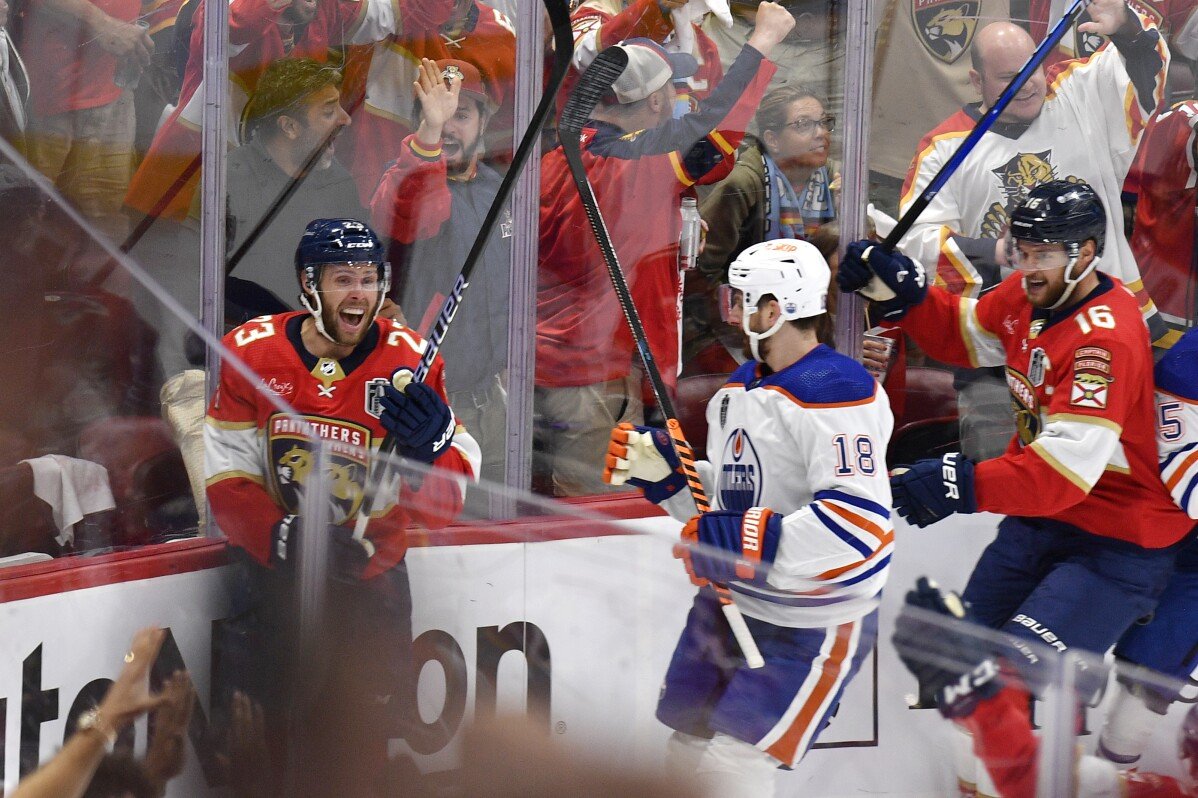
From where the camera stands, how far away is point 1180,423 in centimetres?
260

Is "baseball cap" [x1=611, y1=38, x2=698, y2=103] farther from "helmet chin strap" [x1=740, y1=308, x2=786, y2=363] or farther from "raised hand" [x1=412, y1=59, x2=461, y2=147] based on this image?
"helmet chin strap" [x1=740, y1=308, x2=786, y2=363]

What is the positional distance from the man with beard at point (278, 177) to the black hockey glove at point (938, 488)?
4.67 feet

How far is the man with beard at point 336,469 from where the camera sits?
2.27 metres

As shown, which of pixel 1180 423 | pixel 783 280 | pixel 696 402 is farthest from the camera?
pixel 696 402

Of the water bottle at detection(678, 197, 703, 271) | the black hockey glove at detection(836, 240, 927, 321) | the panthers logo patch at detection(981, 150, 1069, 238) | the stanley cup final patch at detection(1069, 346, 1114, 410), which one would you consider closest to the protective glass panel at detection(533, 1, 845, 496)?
the water bottle at detection(678, 197, 703, 271)

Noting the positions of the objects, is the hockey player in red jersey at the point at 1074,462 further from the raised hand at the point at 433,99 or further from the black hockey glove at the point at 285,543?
the raised hand at the point at 433,99

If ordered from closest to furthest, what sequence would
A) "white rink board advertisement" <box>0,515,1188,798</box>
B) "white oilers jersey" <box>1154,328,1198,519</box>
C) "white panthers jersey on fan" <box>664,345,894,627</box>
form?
"white rink board advertisement" <box>0,515,1188,798</box> < "white panthers jersey on fan" <box>664,345,894,627</box> < "white oilers jersey" <box>1154,328,1198,519</box>

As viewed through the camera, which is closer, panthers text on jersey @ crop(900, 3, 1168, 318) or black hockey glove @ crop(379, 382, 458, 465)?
black hockey glove @ crop(379, 382, 458, 465)

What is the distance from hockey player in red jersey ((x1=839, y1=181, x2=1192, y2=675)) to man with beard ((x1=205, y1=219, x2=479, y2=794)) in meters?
1.03

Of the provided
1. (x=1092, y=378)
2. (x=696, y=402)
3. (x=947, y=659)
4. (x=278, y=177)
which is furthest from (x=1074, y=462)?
(x=278, y=177)

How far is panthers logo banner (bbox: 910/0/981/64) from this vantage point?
10.2 feet

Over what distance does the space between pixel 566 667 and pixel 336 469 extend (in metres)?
0.62

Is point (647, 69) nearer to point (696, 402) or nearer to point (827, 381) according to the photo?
point (696, 402)

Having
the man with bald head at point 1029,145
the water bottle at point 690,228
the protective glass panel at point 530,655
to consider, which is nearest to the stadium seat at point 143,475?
the protective glass panel at point 530,655
